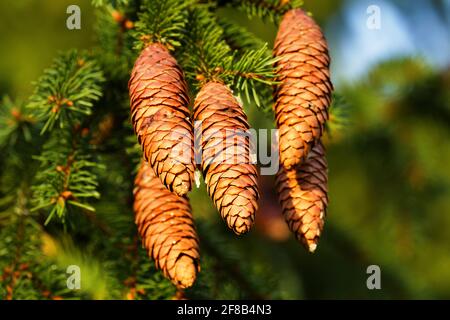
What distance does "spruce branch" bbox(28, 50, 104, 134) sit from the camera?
1162mm

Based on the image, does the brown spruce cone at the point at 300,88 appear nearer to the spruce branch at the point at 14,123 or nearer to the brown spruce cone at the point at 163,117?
the brown spruce cone at the point at 163,117

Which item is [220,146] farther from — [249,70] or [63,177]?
[63,177]

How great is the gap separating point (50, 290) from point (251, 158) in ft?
1.87

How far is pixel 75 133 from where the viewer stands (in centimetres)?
125

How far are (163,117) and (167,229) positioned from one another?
23cm

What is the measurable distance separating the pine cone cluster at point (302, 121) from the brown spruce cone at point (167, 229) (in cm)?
17

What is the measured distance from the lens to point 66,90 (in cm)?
116

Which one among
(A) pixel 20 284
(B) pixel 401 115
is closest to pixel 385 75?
(B) pixel 401 115

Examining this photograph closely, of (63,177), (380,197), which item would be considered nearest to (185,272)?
(63,177)

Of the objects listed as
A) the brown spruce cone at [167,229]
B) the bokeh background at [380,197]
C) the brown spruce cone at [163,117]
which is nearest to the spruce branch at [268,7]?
the brown spruce cone at [163,117]

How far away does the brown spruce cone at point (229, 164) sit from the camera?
2.88 ft

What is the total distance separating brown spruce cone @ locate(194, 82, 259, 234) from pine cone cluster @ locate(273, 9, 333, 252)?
0.26 feet

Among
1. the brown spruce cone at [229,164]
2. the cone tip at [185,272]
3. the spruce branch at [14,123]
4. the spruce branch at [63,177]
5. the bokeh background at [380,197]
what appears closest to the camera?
the brown spruce cone at [229,164]

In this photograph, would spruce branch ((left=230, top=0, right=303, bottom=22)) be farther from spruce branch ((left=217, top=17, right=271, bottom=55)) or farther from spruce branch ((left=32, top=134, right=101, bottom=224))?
spruce branch ((left=32, top=134, right=101, bottom=224))
